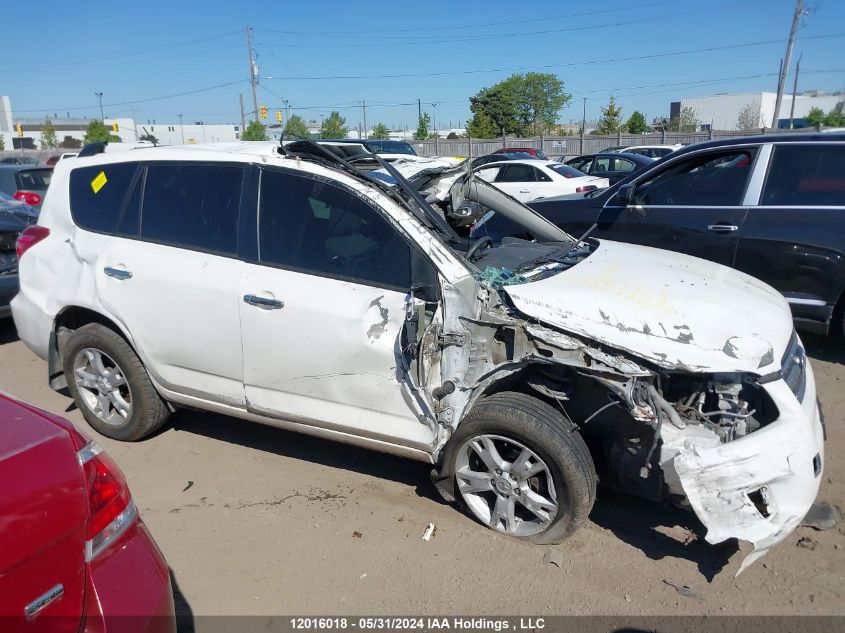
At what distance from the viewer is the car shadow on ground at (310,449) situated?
3.81 meters

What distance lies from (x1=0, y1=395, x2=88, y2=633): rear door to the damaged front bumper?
7.17 feet

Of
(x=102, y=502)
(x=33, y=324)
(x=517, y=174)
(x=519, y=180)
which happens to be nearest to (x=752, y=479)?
(x=102, y=502)

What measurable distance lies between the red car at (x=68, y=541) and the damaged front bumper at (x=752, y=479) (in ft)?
6.64

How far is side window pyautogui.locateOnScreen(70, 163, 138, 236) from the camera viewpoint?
395cm

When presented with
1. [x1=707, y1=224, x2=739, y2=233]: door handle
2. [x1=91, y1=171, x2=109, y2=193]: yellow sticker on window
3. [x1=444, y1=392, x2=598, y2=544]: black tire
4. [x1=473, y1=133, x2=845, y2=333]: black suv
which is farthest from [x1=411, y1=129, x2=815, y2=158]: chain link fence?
[x1=444, y1=392, x2=598, y2=544]: black tire

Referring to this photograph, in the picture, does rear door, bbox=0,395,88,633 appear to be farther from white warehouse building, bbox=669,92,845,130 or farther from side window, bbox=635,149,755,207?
white warehouse building, bbox=669,92,845,130

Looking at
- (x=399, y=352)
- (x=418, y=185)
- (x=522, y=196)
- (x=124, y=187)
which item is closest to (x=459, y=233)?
(x=418, y=185)

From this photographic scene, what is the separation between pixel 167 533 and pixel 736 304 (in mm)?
3038

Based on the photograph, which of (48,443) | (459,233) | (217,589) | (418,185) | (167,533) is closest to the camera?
(48,443)

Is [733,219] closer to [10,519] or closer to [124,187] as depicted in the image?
[124,187]

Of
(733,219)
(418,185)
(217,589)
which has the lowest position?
(217,589)

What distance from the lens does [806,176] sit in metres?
5.16

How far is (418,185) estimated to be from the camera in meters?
4.09

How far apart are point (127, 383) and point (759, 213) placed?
4863 mm
